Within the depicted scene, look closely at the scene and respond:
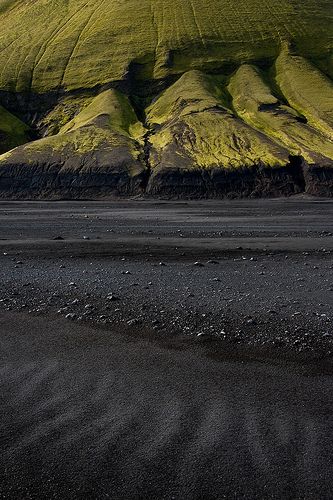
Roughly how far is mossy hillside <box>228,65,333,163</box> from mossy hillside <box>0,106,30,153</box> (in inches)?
2131

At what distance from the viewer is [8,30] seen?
169125mm

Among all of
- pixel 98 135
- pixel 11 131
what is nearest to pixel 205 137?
pixel 98 135

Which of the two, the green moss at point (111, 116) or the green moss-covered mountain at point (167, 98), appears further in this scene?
the green moss at point (111, 116)

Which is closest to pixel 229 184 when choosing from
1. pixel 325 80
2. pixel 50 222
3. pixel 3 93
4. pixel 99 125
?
pixel 99 125

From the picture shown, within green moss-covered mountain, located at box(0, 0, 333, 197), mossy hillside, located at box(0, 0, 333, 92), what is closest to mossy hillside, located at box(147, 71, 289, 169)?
green moss-covered mountain, located at box(0, 0, 333, 197)

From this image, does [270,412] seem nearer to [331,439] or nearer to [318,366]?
[331,439]

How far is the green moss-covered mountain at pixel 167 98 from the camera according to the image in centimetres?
8244

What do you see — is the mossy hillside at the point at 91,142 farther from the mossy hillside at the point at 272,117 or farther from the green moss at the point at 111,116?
the mossy hillside at the point at 272,117

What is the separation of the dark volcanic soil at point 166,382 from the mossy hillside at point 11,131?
102299 mm

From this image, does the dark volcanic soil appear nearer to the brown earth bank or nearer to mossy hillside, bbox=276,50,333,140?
the brown earth bank

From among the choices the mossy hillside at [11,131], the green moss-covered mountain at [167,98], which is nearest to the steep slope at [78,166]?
the green moss-covered mountain at [167,98]

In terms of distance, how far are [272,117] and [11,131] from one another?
2527 inches

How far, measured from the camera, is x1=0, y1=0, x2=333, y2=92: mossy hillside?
13162 centimetres

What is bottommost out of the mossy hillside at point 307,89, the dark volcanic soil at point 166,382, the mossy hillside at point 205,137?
the mossy hillside at point 307,89
